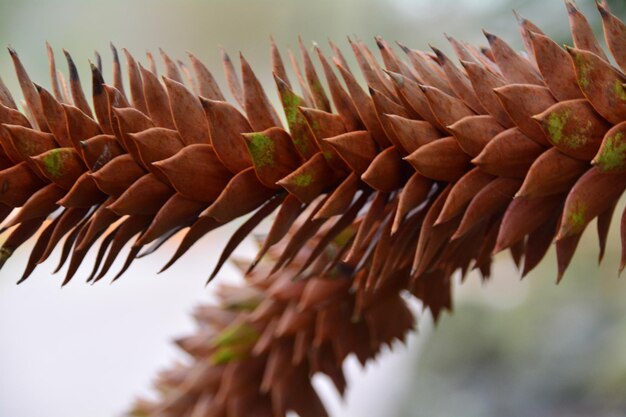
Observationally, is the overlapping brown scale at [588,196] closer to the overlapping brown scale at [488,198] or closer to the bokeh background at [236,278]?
the overlapping brown scale at [488,198]

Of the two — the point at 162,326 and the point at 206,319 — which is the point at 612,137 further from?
the point at 162,326

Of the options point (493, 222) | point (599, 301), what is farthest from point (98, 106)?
point (599, 301)

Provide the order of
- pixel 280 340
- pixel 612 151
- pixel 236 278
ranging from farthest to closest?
pixel 236 278 → pixel 280 340 → pixel 612 151

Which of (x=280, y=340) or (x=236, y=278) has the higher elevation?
(x=236, y=278)

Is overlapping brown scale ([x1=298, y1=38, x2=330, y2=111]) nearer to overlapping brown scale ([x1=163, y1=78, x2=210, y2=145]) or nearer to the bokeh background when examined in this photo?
overlapping brown scale ([x1=163, y1=78, x2=210, y2=145])

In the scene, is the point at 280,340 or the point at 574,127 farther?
the point at 280,340

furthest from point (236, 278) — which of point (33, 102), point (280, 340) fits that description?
point (33, 102)

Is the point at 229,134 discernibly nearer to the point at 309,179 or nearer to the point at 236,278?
the point at 309,179

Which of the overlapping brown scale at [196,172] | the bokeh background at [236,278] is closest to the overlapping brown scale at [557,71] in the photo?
the overlapping brown scale at [196,172]
